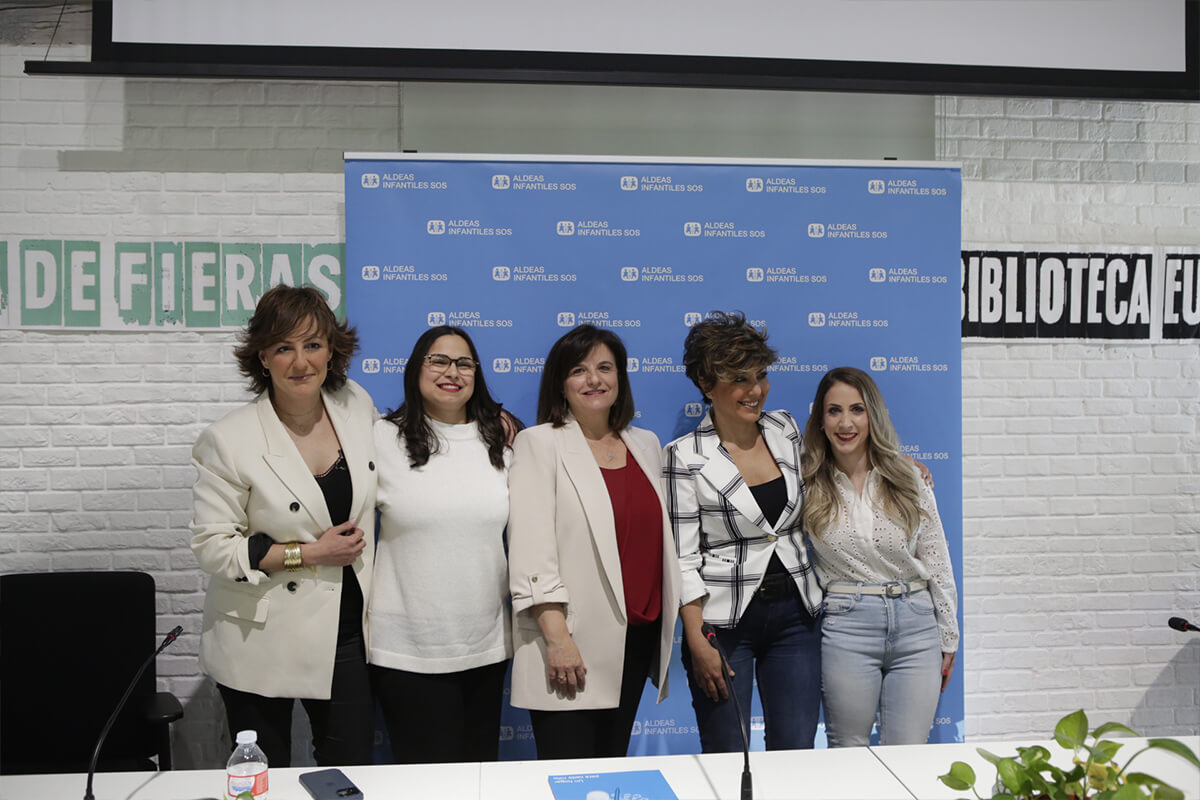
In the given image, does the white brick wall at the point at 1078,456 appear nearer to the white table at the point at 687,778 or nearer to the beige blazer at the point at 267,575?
the white table at the point at 687,778

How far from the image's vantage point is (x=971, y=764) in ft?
6.44

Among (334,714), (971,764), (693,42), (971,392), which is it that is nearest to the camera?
(971,764)

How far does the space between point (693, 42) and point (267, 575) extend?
2214mm

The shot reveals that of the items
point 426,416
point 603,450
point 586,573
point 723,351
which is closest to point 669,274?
point 723,351

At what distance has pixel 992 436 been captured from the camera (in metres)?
3.58

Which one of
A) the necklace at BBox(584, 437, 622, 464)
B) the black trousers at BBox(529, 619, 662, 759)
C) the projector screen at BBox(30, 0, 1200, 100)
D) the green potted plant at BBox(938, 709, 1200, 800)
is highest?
the projector screen at BBox(30, 0, 1200, 100)

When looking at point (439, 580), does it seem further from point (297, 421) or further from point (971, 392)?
point (971, 392)

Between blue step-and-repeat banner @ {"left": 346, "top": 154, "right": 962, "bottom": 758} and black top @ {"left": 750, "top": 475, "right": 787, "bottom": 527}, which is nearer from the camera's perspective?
black top @ {"left": 750, "top": 475, "right": 787, "bottom": 527}

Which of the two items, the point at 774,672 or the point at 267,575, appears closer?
the point at 267,575

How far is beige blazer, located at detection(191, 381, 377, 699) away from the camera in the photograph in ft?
8.10

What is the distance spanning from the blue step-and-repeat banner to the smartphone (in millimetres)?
1284

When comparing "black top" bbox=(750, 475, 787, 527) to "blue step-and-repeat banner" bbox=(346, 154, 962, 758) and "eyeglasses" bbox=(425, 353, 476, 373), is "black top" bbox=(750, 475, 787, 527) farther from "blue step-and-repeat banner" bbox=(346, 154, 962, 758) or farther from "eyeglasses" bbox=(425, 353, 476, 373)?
"eyeglasses" bbox=(425, 353, 476, 373)

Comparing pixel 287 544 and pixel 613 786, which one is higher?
pixel 287 544

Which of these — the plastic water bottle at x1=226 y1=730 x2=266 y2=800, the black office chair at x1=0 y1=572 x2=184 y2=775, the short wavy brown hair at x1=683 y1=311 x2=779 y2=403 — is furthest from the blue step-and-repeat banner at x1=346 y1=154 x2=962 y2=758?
the plastic water bottle at x1=226 y1=730 x2=266 y2=800
